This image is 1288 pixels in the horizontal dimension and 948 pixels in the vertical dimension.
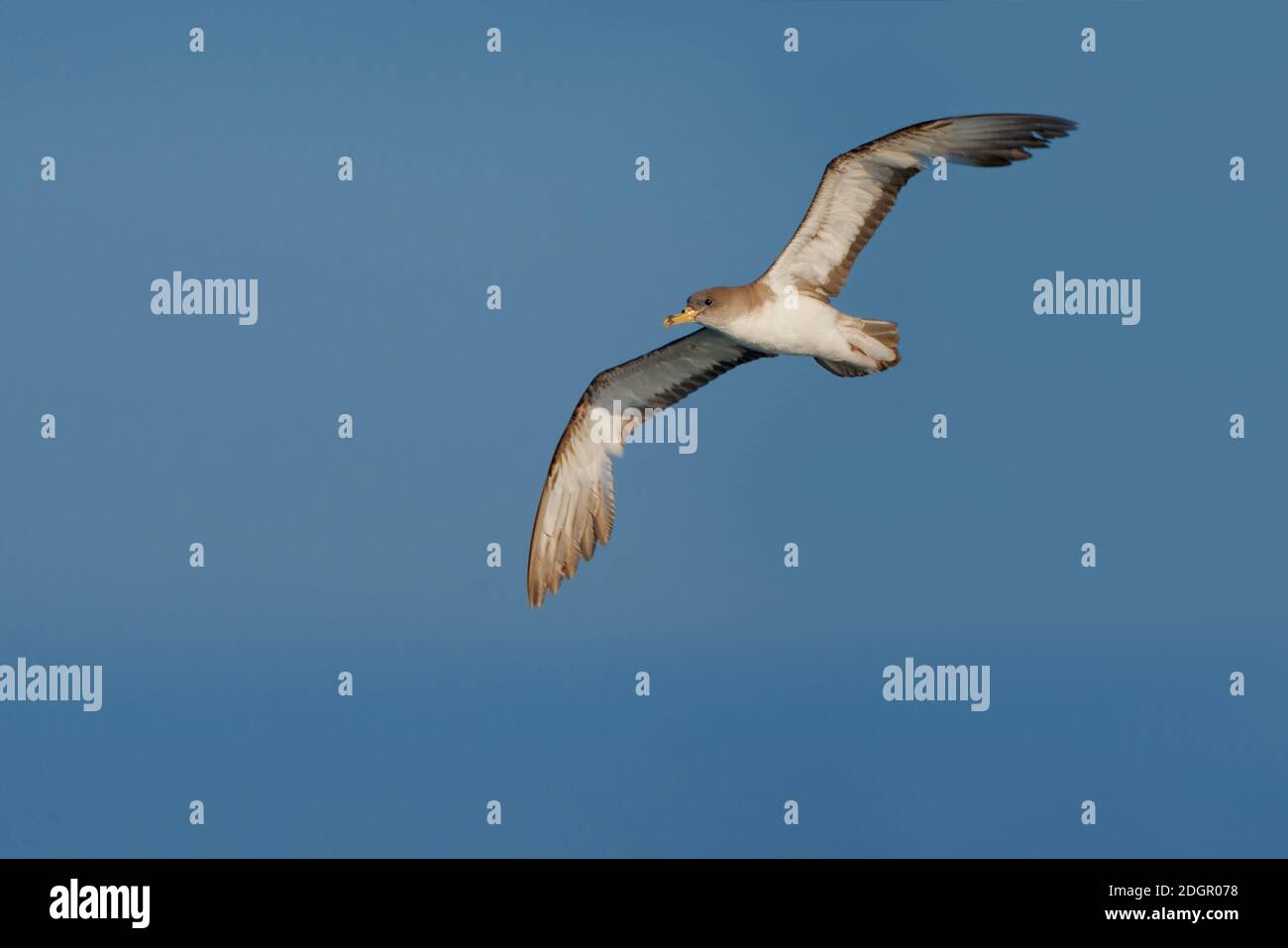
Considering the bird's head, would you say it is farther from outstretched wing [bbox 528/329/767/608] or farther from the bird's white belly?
outstretched wing [bbox 528/329/767/608]

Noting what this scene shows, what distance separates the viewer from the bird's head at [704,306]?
24.0 m

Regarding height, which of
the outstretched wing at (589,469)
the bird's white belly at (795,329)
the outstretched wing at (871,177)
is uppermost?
the outstretched wing at (871,177)

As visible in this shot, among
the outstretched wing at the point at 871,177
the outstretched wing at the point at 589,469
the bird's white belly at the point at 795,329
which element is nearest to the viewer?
the outstretched wing at the point at 871,177

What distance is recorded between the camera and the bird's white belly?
24141 millimetres

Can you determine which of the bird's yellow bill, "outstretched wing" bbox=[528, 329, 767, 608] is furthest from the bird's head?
"outstretched wing" bbox=[528, 329, 767, 608]

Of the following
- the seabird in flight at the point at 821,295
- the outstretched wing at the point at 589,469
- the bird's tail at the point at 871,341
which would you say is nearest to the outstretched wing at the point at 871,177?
the seabird in flight at the point at 821,295

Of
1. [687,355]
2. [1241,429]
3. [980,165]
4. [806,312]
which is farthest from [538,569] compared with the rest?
[1241,429]

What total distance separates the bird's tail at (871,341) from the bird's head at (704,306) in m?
1.51

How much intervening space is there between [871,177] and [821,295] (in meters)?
1.62

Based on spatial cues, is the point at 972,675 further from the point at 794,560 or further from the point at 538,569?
the point at 538,569

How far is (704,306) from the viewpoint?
78.6 ft

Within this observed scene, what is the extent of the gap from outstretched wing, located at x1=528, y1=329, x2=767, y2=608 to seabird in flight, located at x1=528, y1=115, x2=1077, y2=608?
0.09 ft

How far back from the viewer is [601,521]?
27.5 metres

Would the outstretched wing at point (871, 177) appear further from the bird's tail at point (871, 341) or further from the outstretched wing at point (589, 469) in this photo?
the outstretched wing at point (589, 469)
